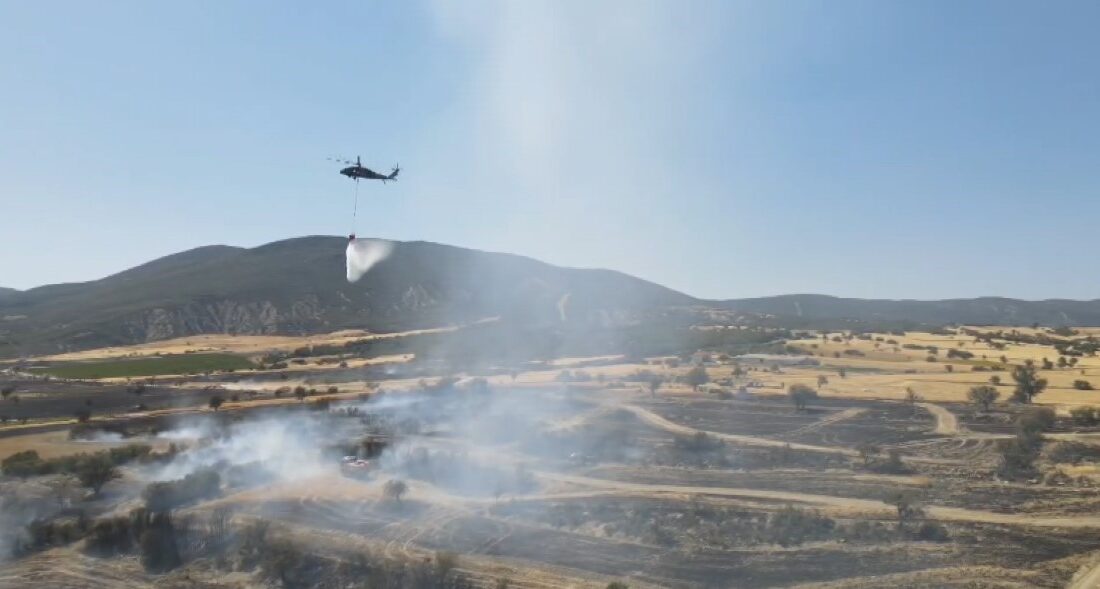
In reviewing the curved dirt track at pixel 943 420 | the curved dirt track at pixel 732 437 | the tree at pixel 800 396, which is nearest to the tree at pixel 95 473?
the curved dirt track at pixel 732 437

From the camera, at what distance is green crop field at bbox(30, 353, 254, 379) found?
92.4 metres

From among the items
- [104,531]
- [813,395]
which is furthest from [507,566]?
[813,395]

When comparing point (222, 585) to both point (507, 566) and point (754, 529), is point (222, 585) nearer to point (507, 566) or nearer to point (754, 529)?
point (507, 566)

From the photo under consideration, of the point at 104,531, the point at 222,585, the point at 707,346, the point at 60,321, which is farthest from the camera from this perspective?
the point at 60,321

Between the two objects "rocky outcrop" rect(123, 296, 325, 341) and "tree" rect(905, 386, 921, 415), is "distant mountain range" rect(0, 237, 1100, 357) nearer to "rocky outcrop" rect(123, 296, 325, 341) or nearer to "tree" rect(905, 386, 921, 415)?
"rocky outcrop" rect(123, 296, 325, 341)

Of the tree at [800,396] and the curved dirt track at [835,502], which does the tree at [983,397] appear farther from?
the curved dirt track at [835,502]

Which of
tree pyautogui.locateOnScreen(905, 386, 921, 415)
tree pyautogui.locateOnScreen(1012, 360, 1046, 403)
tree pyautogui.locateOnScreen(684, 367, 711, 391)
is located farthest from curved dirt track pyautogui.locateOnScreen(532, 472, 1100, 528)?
tree pyautogui.locateOnScreen(684, 367, 711, 391)

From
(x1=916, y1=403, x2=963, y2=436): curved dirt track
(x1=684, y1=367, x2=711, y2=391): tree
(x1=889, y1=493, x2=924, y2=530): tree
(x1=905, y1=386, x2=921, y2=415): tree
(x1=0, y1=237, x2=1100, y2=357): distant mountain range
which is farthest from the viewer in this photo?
(x1=0, y1=237, x2=1100, y2=357): distant mountain range

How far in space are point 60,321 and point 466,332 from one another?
98.5 meters

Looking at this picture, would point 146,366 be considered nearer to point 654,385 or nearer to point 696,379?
point 654,385

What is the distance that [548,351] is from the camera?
117312 mm

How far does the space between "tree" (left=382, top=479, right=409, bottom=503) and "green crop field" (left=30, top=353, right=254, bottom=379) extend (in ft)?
237

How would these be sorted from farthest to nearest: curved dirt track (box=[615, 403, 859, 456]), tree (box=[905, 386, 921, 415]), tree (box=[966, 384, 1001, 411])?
tree (box=[905, 386, 921, 415])
tree (box=[966, 384, 1001, 411])
curved dirt track (box=[615, 403, 859, 456])

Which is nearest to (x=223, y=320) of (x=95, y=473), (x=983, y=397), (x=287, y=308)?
(x=287, y=308)
